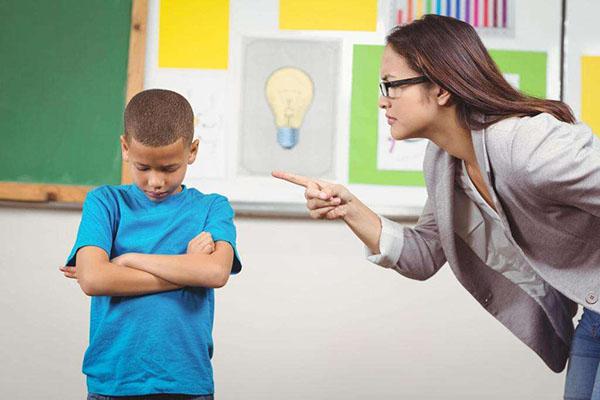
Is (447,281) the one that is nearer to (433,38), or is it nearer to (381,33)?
(381,33)

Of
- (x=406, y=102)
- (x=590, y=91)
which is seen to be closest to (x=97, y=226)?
(x=406, y=102)

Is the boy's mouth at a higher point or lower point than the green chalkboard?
lower

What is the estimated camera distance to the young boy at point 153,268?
1422 mm

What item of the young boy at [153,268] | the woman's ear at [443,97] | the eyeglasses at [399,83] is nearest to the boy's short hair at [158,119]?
the young boy at [153,268]

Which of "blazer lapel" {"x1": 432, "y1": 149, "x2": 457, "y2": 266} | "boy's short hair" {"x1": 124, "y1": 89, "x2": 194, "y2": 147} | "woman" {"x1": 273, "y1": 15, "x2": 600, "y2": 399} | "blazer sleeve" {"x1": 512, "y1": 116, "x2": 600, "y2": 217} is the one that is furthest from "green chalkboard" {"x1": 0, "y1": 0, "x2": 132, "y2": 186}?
"blazer sleeve" {"x1": 512, "y1": 116, "x2": 600, "y2": 217}

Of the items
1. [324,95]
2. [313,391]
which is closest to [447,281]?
[313,391]

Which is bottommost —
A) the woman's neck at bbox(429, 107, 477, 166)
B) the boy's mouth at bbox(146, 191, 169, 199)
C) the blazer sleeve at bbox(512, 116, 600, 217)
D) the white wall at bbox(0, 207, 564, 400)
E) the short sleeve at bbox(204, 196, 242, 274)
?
the white wall at bbox(0, 207, 564, 400)

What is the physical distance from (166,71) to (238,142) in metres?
0.32

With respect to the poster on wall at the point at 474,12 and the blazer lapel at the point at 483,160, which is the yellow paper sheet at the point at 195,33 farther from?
the blazer lapel at the point at 483,160

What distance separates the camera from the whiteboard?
234 centimetres

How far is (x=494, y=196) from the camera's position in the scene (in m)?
1.47

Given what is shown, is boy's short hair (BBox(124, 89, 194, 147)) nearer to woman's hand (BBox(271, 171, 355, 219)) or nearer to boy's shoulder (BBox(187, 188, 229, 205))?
boy's shoulder (BBox(187, 188, 229, 205))

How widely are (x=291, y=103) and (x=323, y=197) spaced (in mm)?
859

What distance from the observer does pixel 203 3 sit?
7.80 feet
